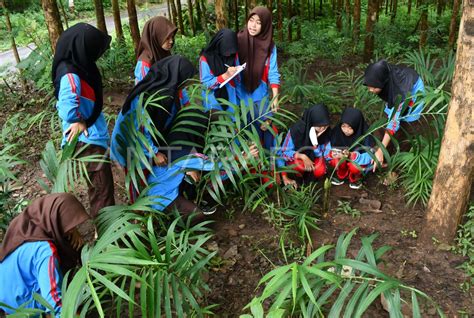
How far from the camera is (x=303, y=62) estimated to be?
22.0ft

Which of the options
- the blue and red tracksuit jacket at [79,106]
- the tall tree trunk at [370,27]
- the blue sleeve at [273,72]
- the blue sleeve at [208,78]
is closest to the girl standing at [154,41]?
the blue sleeve at [208,78]

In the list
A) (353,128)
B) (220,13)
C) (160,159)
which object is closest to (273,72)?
(353,128)

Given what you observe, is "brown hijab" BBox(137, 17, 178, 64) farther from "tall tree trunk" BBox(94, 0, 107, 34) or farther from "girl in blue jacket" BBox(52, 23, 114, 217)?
"tall tree trunk" BBox(94, 0, 107, 34)

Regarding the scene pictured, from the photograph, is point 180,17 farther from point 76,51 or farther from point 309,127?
point 76,51

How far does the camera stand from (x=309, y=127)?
128 inches

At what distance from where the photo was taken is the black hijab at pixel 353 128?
3264mm

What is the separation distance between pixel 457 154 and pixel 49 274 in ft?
7.32

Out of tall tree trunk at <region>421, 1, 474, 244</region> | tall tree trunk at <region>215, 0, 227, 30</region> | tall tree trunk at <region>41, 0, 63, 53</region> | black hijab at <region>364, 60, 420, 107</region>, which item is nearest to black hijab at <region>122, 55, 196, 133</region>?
black hijab at <region>364, 60, 420, 107</region>

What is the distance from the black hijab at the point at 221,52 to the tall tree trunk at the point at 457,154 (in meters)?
1.71

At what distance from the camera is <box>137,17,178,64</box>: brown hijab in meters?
3.06

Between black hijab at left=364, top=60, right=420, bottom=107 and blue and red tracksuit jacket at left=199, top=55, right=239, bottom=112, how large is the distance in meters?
1.12

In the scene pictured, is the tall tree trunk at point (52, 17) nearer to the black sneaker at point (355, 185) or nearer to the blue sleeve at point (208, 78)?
the blue sleeve at point (208, 78)

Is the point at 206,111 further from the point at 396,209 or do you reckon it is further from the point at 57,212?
the point at 396,209

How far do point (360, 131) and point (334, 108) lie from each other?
127 cm
